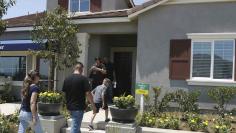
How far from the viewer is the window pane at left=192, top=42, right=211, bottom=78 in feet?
46.9

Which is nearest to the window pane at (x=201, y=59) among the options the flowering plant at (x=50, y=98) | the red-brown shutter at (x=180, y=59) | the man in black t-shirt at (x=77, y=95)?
the red-brown shutter at (x=180, y=59)

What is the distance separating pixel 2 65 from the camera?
70.1 ft

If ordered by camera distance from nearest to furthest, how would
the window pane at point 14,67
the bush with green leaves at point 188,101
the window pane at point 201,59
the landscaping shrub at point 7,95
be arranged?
the bush with green leaves at point 188,101
the window pane at point 201,59
the landscaping shrub at point 7,95
the window pane at point 14,67

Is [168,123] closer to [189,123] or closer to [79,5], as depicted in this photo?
[189,123]

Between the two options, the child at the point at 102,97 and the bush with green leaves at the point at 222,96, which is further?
the bush with green leaves at the point at 222,96

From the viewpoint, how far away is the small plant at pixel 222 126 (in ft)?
35.9

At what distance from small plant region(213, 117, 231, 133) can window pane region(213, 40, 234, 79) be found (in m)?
2.63

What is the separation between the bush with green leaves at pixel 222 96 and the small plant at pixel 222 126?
1.44 meters

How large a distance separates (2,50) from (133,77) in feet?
20.2

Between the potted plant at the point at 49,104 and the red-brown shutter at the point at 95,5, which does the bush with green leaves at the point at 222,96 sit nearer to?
the potted plant at the point at 49,104

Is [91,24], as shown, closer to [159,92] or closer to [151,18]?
[151,18]

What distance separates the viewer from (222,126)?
36.4 ft

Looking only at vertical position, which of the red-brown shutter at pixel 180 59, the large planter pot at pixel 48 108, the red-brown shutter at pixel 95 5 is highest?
the red-brown shutter at pixel 95 5

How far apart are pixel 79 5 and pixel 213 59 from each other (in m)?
9.08
